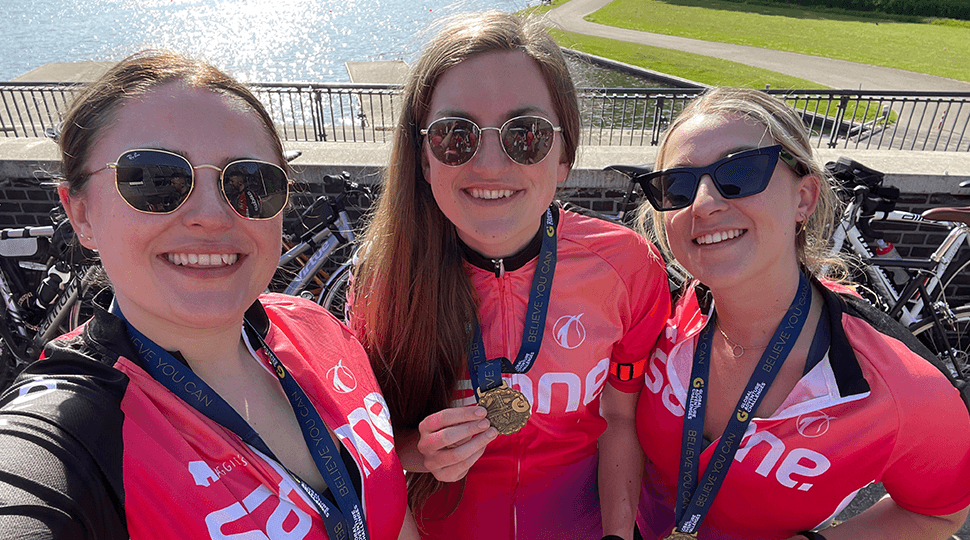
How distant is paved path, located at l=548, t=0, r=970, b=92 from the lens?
766 inches

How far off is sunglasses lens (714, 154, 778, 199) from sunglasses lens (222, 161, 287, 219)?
56.2 inches

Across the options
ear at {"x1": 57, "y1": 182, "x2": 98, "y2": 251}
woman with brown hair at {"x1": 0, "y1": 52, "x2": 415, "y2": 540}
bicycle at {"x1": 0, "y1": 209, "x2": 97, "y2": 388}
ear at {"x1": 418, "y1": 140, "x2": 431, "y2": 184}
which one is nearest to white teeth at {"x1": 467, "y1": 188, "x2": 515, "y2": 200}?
ear at {"x1": 418, "y1": 140, "x2": 431, "y2": 184}

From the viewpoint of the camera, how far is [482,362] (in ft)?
6.70

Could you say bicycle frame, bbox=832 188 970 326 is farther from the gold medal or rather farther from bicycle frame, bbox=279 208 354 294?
bicycle frame, bbox=279 208 354 294

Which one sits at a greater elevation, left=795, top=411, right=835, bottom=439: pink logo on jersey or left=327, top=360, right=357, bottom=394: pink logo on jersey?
left=327, top=360, right=357, bottom=394: pink logo on jersey

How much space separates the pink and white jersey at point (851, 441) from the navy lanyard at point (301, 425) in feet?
4.17

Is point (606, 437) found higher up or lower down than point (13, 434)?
lower down

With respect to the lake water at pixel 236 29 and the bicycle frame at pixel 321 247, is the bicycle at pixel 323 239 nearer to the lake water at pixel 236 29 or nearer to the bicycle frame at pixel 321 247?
the bicycle frame at pixel 321 247

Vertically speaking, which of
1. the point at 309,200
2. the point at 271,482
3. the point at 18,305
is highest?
the point at 271,482

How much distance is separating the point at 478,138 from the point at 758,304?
118 cm

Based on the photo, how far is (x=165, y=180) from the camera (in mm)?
1350

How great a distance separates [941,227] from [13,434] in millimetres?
6009

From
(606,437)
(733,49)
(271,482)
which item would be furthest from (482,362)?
(733,49)

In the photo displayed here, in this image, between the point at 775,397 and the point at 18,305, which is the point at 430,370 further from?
the point at 18,305
